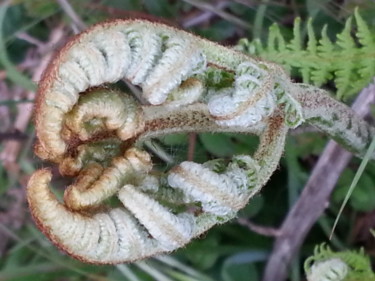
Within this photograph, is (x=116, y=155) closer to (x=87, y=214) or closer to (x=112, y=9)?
(x=87, y=214)

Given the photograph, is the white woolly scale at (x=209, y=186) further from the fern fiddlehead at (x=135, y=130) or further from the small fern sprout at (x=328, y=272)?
the small fern sprout at (x=328, y=272)

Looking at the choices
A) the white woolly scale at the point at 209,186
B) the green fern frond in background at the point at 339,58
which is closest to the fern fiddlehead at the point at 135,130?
the white woolly scale at the point at 209,186

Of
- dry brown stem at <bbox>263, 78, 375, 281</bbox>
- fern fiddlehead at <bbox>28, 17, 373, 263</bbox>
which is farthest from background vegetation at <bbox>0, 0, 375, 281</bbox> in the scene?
fern fiddlehead at <bbox>28, 17, 373, 263</bbox>

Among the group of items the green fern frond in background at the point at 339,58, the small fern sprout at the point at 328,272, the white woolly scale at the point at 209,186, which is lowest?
the small fern sprout at the point at 328,272

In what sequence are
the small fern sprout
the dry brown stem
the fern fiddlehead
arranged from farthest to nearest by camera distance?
the dry brown stem < the small fern sprout < the fern fiddlehead

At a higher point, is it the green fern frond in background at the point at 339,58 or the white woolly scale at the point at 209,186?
the green fern frond in background at the point at 339,58

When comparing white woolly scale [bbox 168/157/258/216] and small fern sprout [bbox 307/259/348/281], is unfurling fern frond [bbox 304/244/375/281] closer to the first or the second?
small fern sprout [bbox 307/259/348/281]

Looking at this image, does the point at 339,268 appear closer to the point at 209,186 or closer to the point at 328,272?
the point at 328,272

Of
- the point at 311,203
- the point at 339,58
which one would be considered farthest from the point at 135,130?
the point at 311,203

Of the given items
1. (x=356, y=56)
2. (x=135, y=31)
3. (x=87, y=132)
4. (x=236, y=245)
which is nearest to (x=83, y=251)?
(x=87, y=132)
